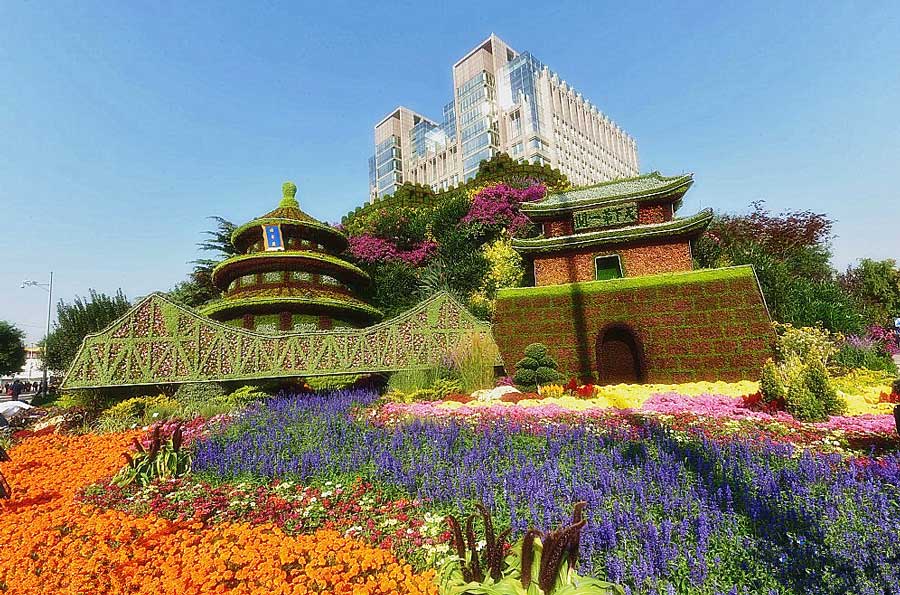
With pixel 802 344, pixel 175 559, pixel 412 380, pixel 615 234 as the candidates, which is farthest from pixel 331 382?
pixel 802 344

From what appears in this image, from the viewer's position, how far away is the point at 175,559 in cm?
340

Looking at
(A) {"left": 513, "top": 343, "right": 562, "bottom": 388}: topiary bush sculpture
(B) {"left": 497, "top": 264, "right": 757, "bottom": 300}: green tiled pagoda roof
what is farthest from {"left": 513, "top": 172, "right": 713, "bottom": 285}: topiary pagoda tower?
(A) {"left": 513, "top": 343, "right": 562, "bottom": 388}: topiary bush sculpture

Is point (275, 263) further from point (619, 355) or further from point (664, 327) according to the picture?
point (664, 327)

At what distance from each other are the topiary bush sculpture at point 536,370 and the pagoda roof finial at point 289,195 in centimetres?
1539

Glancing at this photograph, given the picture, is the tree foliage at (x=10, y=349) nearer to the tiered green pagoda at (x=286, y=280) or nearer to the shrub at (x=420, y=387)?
the tiered green pagoda at (x=286, y=280)

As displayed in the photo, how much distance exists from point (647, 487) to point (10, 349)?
52.7 metres

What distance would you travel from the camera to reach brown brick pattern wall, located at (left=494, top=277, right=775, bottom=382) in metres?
12.0

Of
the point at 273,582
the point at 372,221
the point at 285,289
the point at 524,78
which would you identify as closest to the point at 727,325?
the point at 273,582

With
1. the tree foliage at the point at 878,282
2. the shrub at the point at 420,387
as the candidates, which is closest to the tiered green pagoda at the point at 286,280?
the shrub at the point at 420,387

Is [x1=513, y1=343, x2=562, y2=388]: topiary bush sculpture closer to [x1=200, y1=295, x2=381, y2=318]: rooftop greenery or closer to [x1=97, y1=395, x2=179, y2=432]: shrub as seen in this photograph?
[x1=97, y1=395, x2=179, y2=432]: shrub

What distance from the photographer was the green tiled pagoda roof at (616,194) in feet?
57.4

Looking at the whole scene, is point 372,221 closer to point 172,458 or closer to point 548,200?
point 548,200

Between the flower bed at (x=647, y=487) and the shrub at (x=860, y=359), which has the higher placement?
the shrub at (x=860, y=359)

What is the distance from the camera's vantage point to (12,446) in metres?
8.64
